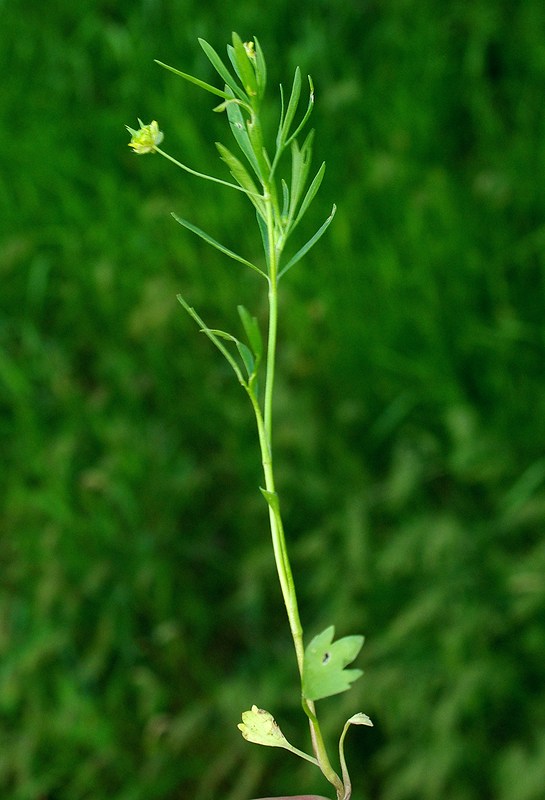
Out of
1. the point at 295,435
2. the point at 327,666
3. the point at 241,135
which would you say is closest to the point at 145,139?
the point at 241,135

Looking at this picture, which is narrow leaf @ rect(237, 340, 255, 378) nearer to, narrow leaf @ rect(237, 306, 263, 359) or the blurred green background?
narrow leaf @ rect(237, 306, 263, 359)

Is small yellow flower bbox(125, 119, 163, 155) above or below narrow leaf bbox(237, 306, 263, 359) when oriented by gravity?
above

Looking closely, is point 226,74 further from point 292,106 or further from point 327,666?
point 327,666

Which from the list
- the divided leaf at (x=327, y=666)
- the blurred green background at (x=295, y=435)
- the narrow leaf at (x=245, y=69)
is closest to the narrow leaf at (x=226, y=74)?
the narrow leaf at (x=245, y=69)

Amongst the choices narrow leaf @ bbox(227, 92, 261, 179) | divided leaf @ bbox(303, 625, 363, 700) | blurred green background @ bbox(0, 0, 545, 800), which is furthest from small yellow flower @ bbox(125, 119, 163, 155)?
blurred green background @ bbox(0, 0, 545, 800)

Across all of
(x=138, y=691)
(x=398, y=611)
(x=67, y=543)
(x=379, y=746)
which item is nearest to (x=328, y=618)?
(x=398, y=611)

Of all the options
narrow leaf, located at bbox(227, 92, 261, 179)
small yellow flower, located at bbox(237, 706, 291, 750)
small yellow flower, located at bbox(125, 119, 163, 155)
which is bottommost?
small yellow flower, located at bbox(237, 706, 291, 750)

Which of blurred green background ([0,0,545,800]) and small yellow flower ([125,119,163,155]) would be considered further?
blurred green background ([0,0,545,800])
